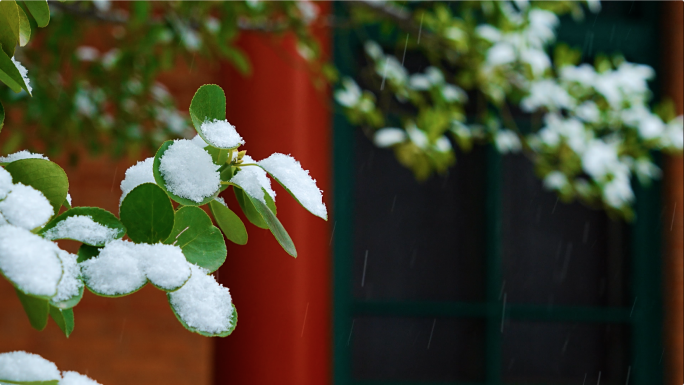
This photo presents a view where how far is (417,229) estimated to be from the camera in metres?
3.37

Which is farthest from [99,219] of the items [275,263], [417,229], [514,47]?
[417,229]

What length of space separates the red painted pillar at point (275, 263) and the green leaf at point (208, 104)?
78.1 inches

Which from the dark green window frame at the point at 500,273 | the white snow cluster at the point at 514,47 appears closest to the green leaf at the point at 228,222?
the white snow cluster at the point at 514,47

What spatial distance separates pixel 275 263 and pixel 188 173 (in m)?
2.17

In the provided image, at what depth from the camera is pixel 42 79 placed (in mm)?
1841

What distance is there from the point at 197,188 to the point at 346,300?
9.13ft

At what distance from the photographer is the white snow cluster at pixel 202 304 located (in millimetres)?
451

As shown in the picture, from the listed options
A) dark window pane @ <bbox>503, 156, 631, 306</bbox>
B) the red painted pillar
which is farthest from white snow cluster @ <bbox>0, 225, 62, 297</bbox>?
dark window pane @ <bbox>503, 156, 631, 306</bbox>

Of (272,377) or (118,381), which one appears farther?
(118,381)

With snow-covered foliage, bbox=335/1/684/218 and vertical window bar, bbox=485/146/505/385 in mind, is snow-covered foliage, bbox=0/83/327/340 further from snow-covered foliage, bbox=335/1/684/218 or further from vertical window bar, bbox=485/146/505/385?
vertical window bar, bbox=485/146/505/385

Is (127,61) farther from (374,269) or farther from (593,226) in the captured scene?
(593,226)

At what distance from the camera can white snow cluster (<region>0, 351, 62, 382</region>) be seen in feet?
1.55

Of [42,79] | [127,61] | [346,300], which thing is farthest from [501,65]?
[346,300]

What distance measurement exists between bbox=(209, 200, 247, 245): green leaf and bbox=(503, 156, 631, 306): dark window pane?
2969mm
